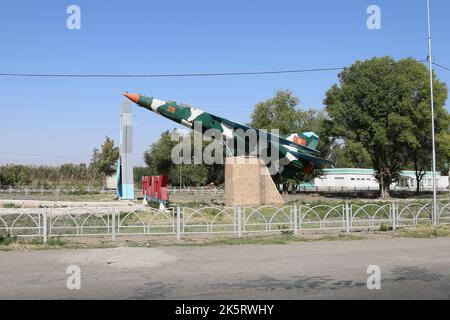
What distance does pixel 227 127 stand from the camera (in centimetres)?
2747

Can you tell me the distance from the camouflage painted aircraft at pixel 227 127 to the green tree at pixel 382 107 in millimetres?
14823

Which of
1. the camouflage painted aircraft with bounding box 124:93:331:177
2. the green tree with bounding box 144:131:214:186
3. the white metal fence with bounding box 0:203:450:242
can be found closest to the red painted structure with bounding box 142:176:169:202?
the camouflage painted aircraft with bounding box 124:93:331:177

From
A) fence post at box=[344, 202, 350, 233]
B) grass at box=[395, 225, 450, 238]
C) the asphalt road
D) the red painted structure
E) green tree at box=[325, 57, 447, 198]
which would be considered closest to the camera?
the asphalt road

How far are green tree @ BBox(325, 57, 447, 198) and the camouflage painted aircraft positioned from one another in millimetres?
14823

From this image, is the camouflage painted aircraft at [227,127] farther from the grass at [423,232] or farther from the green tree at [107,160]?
the green tree at [107,160]

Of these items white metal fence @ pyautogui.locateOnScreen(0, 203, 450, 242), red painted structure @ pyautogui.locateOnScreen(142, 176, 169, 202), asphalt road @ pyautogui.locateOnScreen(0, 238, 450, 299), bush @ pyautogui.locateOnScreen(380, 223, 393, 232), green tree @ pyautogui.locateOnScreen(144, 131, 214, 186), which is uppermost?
green tree @ pyautogui.locateOnScreen(144, 131, 214, 186)

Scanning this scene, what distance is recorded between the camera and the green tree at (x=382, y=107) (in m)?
40.8

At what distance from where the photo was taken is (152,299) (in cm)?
639

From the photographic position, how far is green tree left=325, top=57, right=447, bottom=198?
40750mm

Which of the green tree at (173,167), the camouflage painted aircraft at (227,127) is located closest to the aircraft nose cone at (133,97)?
the camouflage painted aircraft at (227,127)

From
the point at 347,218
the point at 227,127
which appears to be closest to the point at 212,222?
the point at 347,218

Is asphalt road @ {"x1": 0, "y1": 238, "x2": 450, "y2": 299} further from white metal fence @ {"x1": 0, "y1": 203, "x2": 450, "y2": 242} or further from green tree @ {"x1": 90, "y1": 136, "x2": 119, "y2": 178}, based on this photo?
green tree @ {"x1": 90, "y1": 136, "x2": 119, "y2": 178}
